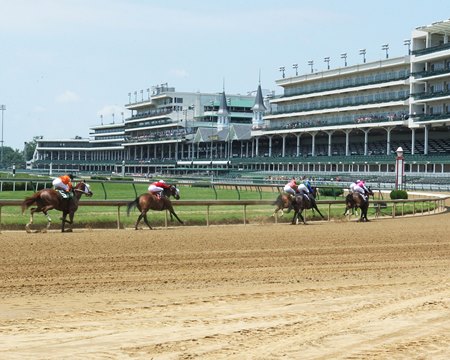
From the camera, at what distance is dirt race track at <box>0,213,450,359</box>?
6574mm

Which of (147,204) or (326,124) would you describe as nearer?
(147,204)

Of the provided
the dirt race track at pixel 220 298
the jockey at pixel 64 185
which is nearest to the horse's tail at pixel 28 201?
the jockey at pixel 64 185

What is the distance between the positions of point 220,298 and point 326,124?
7569cm

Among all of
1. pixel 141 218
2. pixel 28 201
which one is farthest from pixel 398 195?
pixel 28 201

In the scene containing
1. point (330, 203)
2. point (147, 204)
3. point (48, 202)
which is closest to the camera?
point (48, 202)

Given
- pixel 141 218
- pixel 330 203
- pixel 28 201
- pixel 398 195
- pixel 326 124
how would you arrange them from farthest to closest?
pixel 326 124, pixel 398 195, pixel 330 203, pixel 141 218, pixel 28 201

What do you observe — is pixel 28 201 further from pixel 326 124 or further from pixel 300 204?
pixel 326 124

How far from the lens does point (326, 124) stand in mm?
83812

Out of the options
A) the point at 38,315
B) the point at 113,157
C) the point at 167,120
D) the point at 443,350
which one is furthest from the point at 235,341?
the point at 113,157

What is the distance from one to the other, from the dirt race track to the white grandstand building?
47188mm

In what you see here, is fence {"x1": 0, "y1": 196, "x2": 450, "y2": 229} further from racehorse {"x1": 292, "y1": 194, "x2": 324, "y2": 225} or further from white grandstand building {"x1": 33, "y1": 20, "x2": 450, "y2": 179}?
white grandstand building {"x1": 33, "y1": 20, "x2": 450, "y2": 179}

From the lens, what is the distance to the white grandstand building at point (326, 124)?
68812 mm

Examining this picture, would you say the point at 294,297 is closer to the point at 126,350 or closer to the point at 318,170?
the point at 126,350

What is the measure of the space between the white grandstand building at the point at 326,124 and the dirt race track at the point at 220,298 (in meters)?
47.2
